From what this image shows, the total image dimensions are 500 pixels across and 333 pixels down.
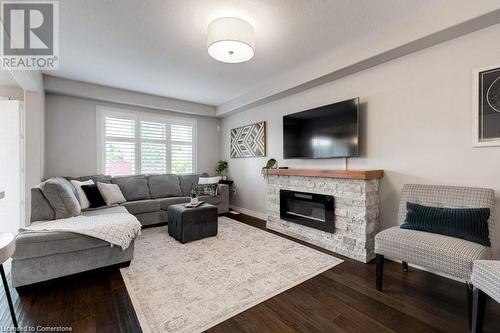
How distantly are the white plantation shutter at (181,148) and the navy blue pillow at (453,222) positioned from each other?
14.7ft

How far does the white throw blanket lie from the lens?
2154mm

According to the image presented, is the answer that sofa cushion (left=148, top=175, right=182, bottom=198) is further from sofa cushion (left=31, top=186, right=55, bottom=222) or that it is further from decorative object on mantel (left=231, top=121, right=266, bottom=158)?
sofa cushion (left=31, top=186, right=55, bottom=222)

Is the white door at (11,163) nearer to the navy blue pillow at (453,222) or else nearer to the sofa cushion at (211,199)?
the sofa cushion at (211,199)

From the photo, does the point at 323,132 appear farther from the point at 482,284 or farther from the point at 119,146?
the point at 119,146

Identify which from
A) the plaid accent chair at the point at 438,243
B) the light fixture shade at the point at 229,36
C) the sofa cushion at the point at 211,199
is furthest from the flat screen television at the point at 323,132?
the sofa cushion at the point at 211,199

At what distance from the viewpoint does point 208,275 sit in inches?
88.5

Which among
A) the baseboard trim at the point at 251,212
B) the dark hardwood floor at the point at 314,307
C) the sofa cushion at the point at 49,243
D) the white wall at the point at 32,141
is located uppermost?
the white wall at the point at 32,141

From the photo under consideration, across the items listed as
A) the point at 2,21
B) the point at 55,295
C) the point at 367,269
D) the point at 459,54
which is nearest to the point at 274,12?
the point at 459,54

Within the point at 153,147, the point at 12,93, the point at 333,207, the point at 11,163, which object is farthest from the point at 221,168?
the point at 12,93

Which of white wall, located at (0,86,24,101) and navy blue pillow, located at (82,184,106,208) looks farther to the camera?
white wall, located at (0,86,24,101)

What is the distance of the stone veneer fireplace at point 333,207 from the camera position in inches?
102

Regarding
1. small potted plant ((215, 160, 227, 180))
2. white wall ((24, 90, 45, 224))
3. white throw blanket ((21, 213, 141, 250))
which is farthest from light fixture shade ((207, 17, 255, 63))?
small potted plant ((215, 160, 227, 180))

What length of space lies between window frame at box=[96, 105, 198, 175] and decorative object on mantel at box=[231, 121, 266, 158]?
100cm

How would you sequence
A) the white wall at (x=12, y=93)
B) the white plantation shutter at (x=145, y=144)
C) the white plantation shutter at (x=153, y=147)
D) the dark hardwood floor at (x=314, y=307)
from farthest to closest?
1. the white plantation shutter at (x=153, y=147)
2. the white plantation shutter at (x=145, y=144)
3. the white wall at (x=12, y=93)
4. the dark hardwood floor at (x=314, y=307)
